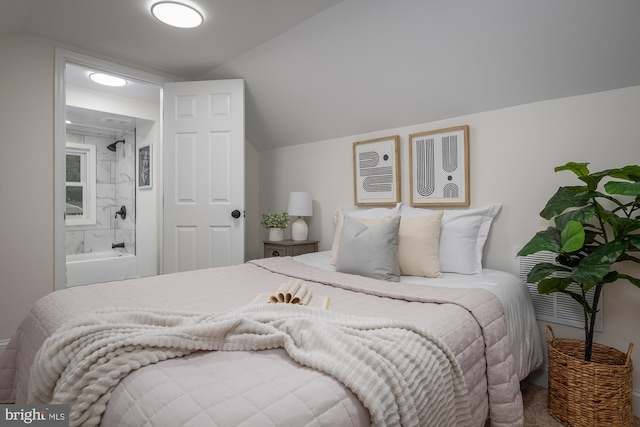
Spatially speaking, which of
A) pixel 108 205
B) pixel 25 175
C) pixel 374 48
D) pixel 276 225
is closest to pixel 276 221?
pixel 276 225

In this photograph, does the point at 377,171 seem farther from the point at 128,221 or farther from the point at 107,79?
the point at 128,221

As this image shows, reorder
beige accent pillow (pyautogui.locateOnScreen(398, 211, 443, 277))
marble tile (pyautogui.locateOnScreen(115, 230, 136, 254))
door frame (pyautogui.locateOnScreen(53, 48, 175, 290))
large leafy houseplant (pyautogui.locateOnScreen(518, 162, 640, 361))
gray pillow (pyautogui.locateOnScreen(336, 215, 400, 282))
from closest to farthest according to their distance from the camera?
large leafy houseplant (pyautogui.locateOnScreen(518, 162, 640, 361)) → gray pillow (pyautogui.locateOnScreen(336, 215, 400, 282)) → beige accent pillow (pyautogui.locateOnScreen(398, 211, 443, 277)) → door frame (pyautogui.locateOnScreen(53, 48, 175, 290)) → marble tile (pyautogui.locateOnScreen(115, 230, 136, 254))

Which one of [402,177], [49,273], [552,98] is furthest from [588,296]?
[49,273]

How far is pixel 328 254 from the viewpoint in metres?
2.85

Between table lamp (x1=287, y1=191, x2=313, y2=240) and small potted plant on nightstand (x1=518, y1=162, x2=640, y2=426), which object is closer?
small potted plant on nightstand (x1=518, y1=162, x2=640, y2=426)

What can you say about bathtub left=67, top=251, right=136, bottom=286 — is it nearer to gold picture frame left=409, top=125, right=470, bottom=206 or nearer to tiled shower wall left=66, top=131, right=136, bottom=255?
tiled shower wall left=66, top=131, right=136, bottom=255

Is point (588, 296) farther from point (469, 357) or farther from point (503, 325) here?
point (469, 357)

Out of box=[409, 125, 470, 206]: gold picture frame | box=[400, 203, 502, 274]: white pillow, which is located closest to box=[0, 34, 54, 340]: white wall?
box=[409, 125, 470, 206]: gold picture frame

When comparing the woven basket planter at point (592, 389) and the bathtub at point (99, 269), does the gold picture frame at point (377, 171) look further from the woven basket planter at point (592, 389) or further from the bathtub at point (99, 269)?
the bathtub at point (99, 269)

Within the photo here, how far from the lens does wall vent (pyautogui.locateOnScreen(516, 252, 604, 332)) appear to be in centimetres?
199

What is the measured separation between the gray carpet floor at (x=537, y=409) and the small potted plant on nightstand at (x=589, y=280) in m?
0.05

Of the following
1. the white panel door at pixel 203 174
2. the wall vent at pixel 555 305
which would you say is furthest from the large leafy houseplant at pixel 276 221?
the wall vent at pixel 555 305

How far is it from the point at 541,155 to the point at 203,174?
276 centimetres

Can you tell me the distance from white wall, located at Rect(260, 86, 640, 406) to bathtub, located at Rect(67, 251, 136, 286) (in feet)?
12.0
